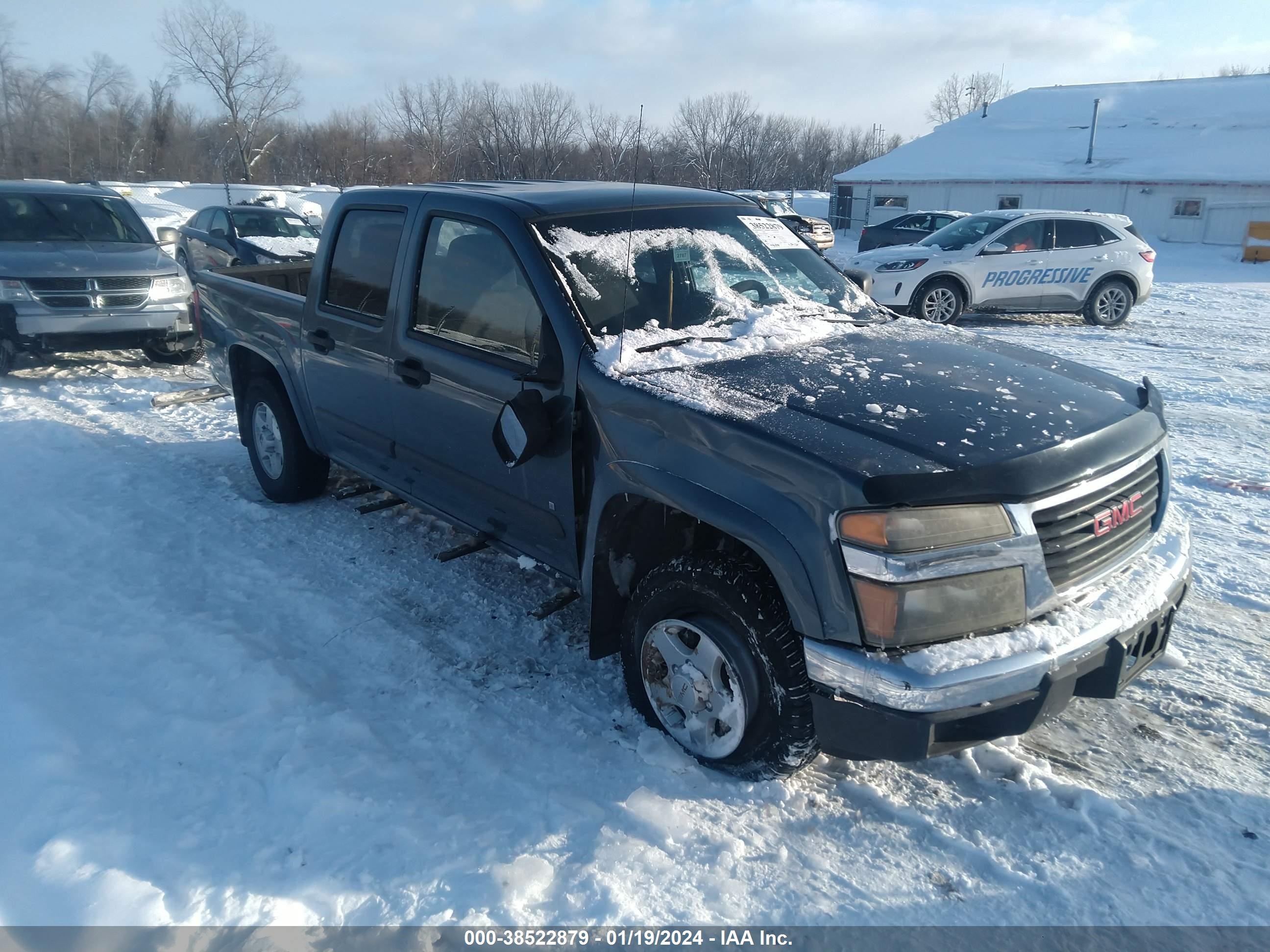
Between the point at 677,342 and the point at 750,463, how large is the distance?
3.07ft

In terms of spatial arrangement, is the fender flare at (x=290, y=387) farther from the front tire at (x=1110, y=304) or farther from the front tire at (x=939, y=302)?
the front tire at (x=1110, y=304)

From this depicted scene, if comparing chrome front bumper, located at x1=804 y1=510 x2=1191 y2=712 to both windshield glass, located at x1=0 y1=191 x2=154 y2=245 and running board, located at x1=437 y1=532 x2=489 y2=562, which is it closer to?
running board, located at x1=437 y1=532 x2=489 y2=562

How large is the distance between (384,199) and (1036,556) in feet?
11.5

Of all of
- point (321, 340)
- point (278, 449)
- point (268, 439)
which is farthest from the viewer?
point (268, 439)

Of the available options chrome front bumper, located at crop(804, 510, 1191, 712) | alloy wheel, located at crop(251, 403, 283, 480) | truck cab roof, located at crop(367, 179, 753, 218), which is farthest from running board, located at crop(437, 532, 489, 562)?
chrome front bumper, located at crop(804, 510, 1191, 712)

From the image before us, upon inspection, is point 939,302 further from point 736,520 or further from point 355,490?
point 736,520

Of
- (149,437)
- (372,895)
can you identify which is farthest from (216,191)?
(372,895)

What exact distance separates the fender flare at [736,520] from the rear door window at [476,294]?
0.74m

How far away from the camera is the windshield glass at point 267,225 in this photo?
14.7 metres

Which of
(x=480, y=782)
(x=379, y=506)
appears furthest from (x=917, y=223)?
(x=480, y=782)

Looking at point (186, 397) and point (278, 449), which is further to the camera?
point (186, 397)

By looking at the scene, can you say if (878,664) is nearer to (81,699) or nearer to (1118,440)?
(1118,440)

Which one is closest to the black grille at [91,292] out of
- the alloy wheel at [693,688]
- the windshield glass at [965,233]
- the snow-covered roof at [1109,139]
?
the alloy wheel at [693,688]

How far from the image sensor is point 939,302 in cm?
1310
